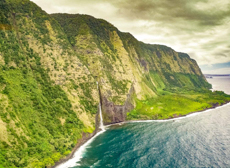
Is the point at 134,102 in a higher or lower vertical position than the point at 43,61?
lower

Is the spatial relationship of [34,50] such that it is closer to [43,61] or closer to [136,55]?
[43,61]

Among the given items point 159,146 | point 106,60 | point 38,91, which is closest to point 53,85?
point 38,91

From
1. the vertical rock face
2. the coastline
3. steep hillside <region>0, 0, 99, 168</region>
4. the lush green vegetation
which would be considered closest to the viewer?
steep hillside <region>0, 0, 99, 168</region>

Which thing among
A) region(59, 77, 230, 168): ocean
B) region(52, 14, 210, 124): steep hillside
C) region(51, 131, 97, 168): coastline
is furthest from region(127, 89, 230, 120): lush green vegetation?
region(51, 131, 97, 168): coastline

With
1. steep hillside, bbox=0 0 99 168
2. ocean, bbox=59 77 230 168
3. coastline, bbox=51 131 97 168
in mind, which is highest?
steep hillside, bbox=0 0 99 168

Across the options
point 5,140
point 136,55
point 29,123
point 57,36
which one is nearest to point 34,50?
point 57,36

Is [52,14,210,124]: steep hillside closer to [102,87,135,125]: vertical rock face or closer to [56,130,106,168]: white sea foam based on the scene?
[102,87,135,125]: vertical rock face

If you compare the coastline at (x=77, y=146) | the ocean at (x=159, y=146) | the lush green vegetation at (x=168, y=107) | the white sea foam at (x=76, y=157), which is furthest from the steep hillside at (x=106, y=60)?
the white sea foam at (x=76, y=157)
